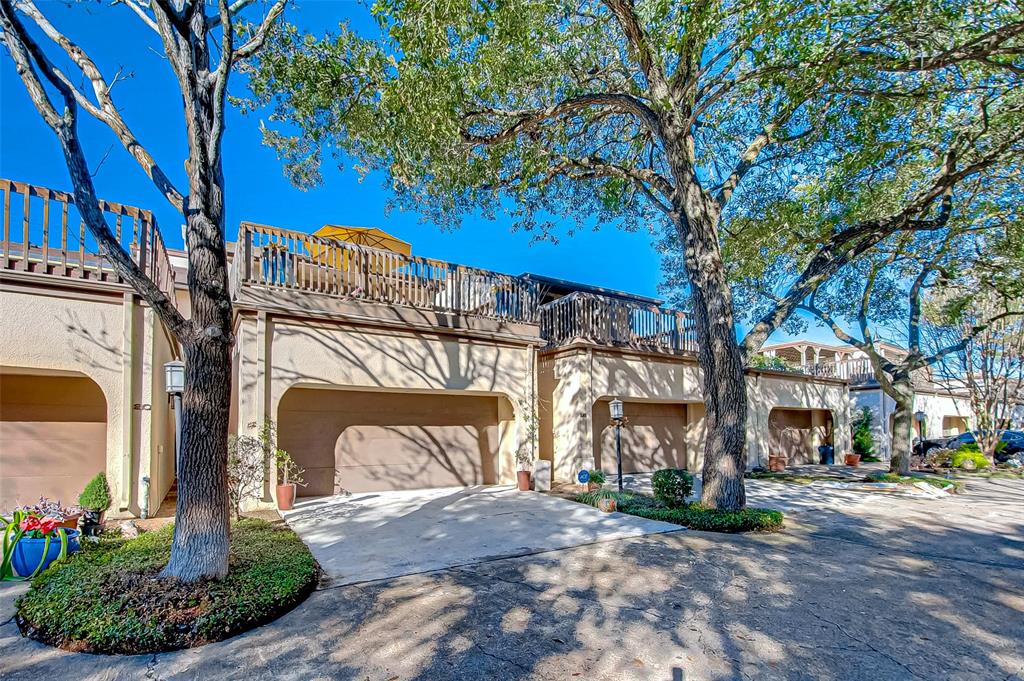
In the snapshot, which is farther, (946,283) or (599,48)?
(946,283)

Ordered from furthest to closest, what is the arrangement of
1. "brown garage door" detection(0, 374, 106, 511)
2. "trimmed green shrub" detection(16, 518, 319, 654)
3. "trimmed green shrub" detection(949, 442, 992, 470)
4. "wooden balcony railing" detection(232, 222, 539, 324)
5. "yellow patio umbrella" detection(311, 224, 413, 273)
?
1. "trimmed green shrub" detection(949, 442, 992, 470)
2. "yellow patio umbrella" detection(311, 224, 413, 273)
3. "wooden balcony railing" detection(232, 222, 539, 324)
4. "brown garage door" detection(0, 374, 106, 511)
5. "trimmed green shrub" detection(16, 518, 319, 654)

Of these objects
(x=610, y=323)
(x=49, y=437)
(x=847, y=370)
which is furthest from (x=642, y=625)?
(x=847, y=370)

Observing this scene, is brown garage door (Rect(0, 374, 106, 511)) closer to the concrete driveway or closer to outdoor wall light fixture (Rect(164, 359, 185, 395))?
outdoor wall light fixture (Rect(164, 359, 185, 395))

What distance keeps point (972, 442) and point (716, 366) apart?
50.3 ft

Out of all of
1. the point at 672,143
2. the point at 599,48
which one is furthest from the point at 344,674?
the point at 599,48

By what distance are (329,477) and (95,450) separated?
347 centimetres

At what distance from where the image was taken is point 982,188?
10.2 m

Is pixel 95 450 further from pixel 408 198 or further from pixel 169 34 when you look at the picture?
pixel 408 198

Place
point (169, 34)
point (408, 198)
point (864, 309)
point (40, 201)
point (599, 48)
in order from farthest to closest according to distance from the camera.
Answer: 1. point (864, 309)
2. point (408, 198)
3. point (599, 48)
4. point (40, 201)
5. point (169, 34)

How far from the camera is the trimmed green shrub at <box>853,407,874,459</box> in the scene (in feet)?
60.1

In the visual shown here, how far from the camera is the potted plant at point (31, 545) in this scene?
4.66 meters

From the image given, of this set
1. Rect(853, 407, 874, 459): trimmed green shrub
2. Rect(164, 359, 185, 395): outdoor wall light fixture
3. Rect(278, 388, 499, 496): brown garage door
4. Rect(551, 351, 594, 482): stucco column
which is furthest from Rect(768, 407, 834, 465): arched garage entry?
Rect(164, 359, 185, 395): outdoor wall light fixture

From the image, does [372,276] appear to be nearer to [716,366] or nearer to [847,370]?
[716,366]

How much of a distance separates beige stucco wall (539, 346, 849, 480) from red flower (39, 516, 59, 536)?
8659 mm
